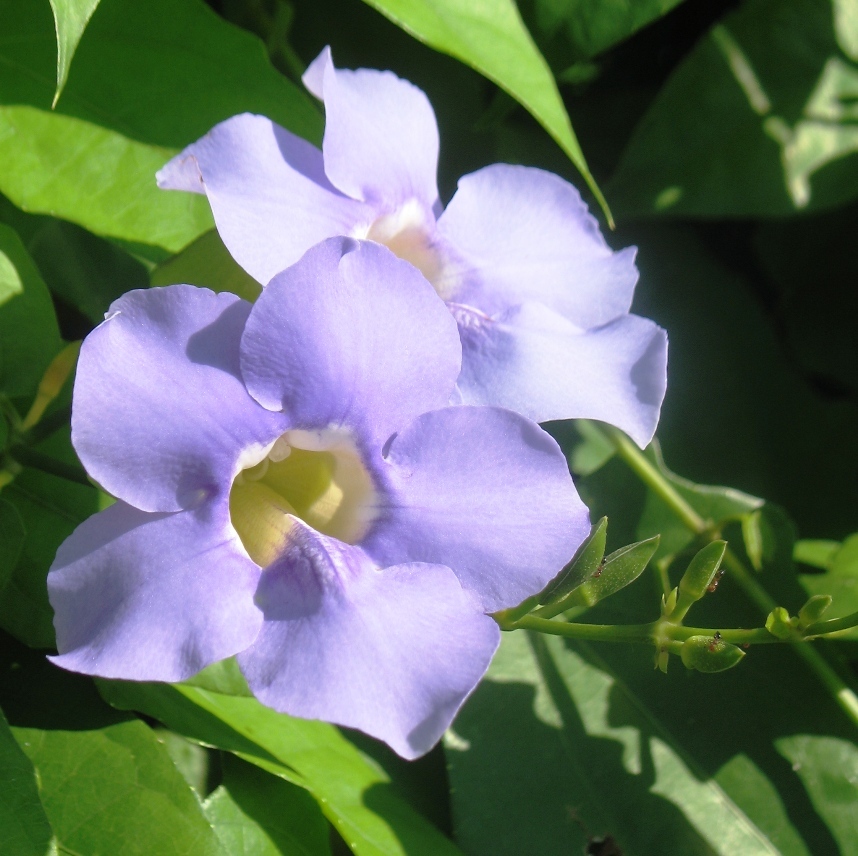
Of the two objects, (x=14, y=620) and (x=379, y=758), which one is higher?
(x=14, y=620)

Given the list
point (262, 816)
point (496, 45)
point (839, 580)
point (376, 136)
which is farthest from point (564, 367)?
point (839, 580)

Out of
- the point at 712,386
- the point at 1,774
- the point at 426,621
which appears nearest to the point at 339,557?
the point at 426,621

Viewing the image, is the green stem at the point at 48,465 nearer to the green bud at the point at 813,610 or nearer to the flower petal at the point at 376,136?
the flower petal at the point at 376,136

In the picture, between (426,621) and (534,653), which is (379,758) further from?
(426,621)

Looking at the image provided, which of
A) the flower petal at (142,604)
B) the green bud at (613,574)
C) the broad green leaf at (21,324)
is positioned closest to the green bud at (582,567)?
the green bud at (613,574)

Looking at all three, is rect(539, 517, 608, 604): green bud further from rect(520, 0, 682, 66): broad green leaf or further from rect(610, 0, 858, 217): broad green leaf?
rect(610, 0, 858, 217): broad green leaf
